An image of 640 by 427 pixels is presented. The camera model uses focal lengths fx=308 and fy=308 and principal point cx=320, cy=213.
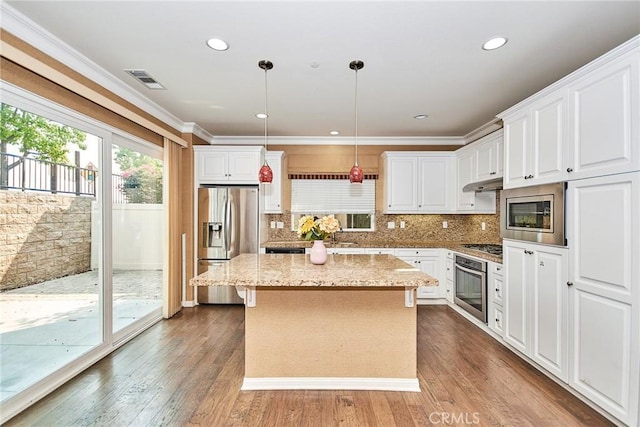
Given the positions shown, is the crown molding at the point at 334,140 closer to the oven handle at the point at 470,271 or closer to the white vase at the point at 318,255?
the oven handle at the point at 470,271

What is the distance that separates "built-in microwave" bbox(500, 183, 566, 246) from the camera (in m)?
2.33

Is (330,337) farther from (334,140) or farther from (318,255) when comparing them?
(334,140)

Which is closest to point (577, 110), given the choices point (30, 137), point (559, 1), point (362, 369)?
point (559, 1)

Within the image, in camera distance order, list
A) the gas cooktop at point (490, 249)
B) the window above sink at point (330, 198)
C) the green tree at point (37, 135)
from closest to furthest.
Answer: the green tree at point (37, 135) → the gas cooktop at point (490, 249) → the window above sink at point (330, 198)

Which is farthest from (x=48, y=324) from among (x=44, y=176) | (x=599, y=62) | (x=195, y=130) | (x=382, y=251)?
(x=599, y=62)

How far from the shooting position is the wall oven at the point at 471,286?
3.50 meters

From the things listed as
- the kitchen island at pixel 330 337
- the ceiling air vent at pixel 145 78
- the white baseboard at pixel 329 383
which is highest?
the ceiling air vent at pixel 145 78

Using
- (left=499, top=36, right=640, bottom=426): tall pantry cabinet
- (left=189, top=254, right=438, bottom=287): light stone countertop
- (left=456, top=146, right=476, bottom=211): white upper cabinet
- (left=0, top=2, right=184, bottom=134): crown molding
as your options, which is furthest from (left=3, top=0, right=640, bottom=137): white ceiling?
(left=189, top=254, right=438, bottom=287): light stone countertop

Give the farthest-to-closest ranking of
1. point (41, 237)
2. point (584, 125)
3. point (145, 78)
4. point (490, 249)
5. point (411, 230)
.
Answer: point (411, 230), point (490, 249), point (145, 78), point (41, 237), point (584, 125)

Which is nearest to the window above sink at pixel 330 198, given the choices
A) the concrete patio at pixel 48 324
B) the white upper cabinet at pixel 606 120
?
the concrete patio at pixel 48 324

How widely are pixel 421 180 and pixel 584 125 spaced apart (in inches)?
104

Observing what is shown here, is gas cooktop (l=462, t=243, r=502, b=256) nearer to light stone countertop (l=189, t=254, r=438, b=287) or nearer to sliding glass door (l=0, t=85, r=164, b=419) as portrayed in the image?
light stone countertop (l=189, t=254, r=438, b=287)

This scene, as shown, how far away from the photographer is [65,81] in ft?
7.59

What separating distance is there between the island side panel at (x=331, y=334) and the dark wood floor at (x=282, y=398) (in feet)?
0.56
